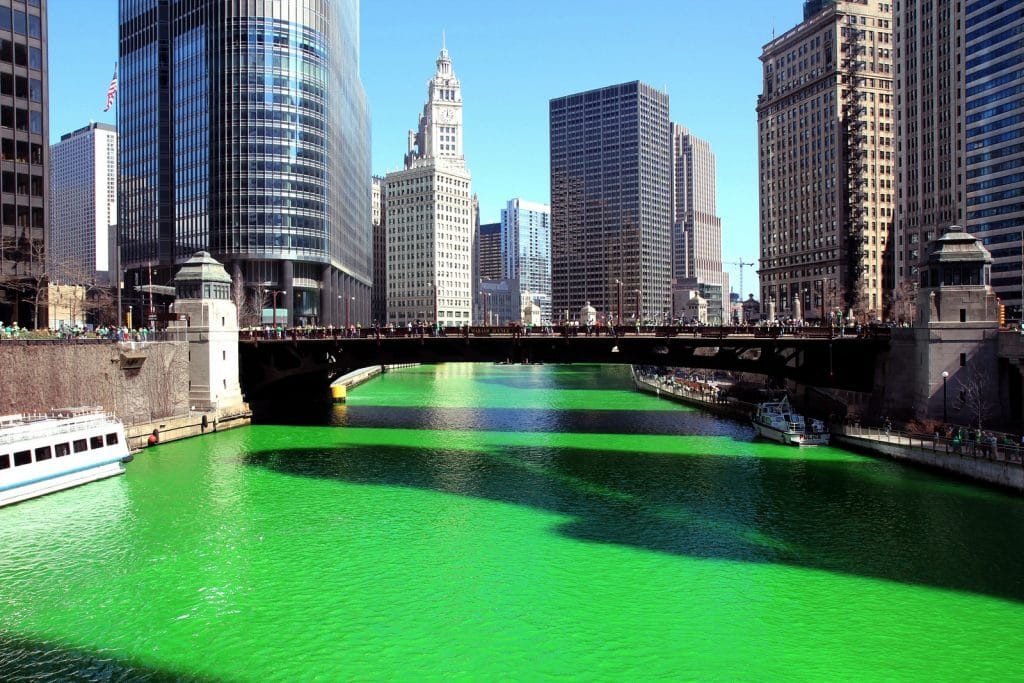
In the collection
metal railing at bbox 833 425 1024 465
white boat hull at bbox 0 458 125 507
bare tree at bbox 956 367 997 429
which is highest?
bare tree at bbox 956 367 997 429

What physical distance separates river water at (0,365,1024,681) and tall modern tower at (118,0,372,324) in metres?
88.4

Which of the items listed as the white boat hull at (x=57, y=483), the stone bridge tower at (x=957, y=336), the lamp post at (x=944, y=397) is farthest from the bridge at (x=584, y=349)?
the white boat hull at (x=57, y=483)

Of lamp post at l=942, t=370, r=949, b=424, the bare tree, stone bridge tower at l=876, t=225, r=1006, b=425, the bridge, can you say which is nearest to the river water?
lamp post at l=942, t=370, r=949, b=424

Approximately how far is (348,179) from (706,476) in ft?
494

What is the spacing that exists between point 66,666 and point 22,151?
254 feet

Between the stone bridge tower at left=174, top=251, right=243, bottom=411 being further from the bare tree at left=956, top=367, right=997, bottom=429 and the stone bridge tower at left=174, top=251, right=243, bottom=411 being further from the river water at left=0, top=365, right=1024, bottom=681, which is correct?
the bare tree at left=956, top=367, right=997, bottom=429

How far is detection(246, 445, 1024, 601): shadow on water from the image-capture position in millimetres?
36281

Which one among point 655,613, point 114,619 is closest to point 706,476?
point 655,613

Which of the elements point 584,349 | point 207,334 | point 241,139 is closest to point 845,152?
point 584,349

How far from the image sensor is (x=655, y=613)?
99.1 feet

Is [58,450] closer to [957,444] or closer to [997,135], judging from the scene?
[957,444]

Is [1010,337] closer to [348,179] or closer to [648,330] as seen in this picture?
[648,330]

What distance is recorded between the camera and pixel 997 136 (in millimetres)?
139000

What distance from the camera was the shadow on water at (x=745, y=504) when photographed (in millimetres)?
36281
